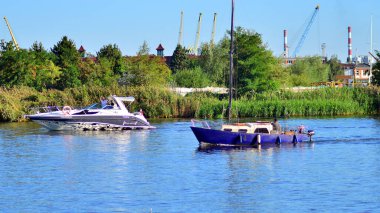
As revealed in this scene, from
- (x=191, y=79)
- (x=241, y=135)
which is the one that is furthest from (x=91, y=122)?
(x=191, y=79)

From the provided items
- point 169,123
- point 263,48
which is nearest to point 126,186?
point 169,123

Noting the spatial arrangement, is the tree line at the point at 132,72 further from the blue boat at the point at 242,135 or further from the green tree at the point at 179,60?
the blue boat at the point at 242,135

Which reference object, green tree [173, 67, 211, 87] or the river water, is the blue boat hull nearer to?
the river water

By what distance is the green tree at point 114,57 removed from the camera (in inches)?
5251

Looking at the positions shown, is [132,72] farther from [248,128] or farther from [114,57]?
[248,128]

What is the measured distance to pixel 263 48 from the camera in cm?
11725

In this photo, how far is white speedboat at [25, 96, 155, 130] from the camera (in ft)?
259

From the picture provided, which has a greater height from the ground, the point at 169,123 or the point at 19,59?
the point at 19,59

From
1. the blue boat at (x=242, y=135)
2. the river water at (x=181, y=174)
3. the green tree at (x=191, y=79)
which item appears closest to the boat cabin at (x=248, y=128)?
the blue boat at (x=242, y=135)

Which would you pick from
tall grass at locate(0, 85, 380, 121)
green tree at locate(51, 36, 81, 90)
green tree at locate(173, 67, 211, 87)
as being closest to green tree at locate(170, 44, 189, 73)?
green tree at locate(51, 36, 81, 90)

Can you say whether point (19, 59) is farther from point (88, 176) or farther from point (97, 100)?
point (88, 176)

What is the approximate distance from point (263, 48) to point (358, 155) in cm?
6005

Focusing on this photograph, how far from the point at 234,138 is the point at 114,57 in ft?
254

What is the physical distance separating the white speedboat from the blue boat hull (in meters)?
17.5
